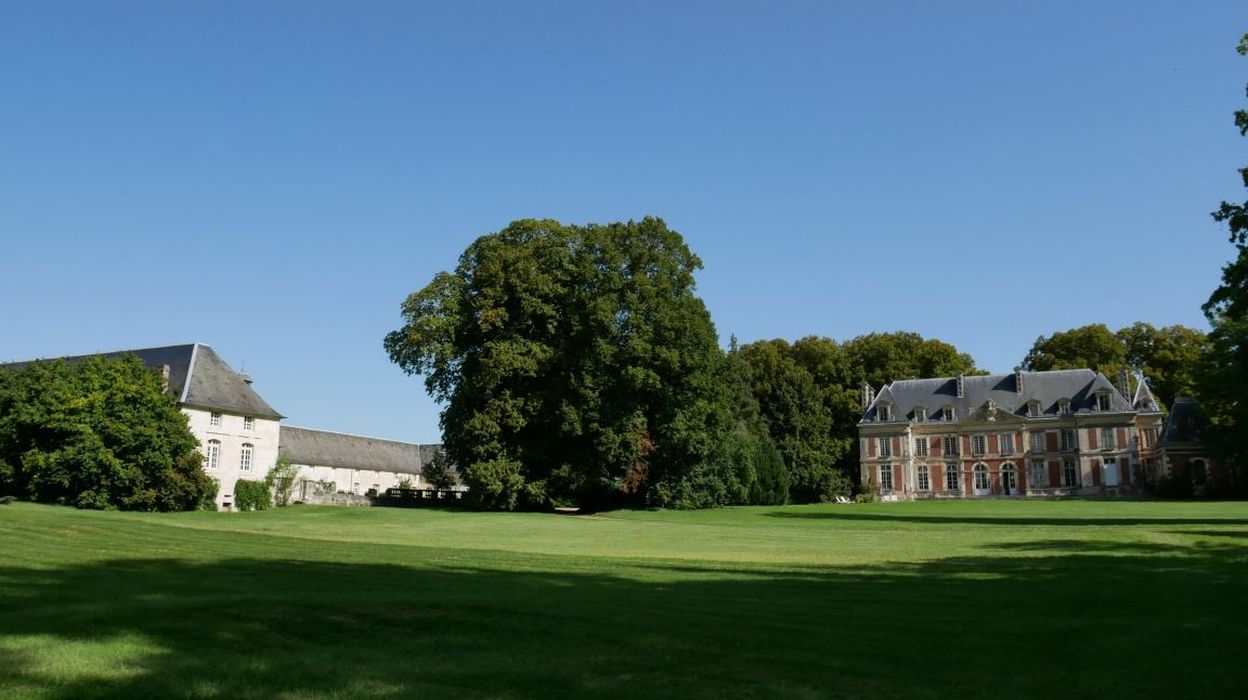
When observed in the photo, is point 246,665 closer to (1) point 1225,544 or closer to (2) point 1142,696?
(2) point 1142,696

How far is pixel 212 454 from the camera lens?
172 feet

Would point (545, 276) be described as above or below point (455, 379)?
above

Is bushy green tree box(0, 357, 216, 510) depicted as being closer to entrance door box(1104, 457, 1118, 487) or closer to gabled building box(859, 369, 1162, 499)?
gabled building box(859, 369, 1162, 499)

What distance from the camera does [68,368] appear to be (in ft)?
154

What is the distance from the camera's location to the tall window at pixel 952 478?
79.1m

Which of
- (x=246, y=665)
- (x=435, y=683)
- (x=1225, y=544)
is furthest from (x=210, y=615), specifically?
(x=1225, y=544)

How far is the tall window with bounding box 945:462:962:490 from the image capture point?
79125 mm

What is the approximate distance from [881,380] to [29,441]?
64.4m

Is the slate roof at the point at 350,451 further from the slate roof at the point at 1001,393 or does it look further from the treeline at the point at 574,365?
the slate roof at the point at 1001,393

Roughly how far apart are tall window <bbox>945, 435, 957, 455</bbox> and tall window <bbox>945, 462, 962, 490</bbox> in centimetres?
100

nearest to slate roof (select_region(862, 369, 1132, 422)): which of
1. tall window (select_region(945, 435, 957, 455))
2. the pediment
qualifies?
the pediment

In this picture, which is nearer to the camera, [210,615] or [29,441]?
[210,615]

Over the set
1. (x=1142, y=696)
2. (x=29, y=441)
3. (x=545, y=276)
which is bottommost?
(x=1142, y=696)

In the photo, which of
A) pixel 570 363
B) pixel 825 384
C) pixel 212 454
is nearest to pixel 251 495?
pixel 212 454
